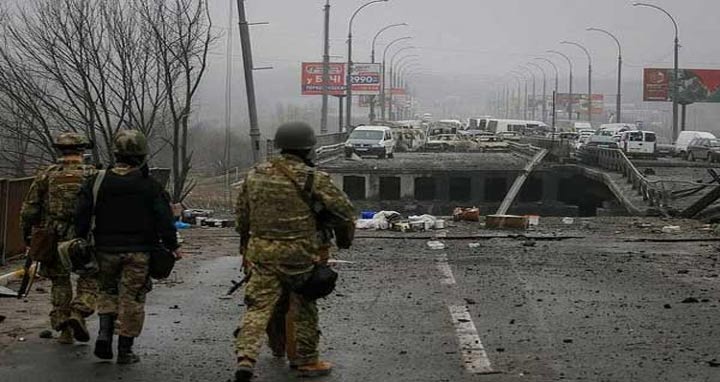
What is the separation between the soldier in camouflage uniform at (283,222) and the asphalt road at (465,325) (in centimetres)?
58

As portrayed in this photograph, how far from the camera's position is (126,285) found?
7.82 metres

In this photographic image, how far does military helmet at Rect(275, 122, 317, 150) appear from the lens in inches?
289

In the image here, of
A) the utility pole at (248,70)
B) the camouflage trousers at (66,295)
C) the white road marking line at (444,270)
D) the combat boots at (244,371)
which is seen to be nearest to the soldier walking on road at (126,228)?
the camouflage trousers at (66,295)

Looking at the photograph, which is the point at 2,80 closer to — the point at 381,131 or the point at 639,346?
the point at 639,346

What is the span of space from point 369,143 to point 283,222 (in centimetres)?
5181

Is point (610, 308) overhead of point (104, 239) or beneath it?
beneath

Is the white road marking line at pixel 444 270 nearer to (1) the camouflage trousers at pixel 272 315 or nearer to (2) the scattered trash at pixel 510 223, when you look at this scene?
(2) the scattered trash at pixel 510 223

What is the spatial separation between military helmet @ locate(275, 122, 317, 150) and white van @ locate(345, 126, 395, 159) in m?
50.9

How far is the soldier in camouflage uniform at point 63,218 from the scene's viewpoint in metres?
8.45

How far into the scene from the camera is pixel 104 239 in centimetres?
782

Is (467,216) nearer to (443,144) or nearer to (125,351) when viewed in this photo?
(125,351)

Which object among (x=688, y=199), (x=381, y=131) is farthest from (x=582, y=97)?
(x=688, y=199)

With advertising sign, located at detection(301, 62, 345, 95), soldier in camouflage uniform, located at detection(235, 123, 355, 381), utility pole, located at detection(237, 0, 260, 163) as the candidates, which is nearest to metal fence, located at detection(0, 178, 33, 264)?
soldier in camouflage uniform, located at detection(235, 123, 355, 381)

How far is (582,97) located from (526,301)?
5379 inches
